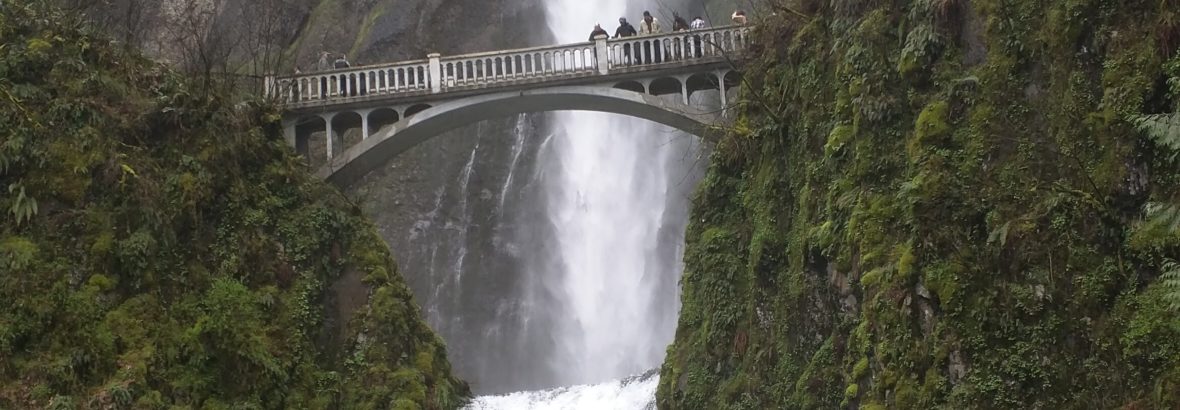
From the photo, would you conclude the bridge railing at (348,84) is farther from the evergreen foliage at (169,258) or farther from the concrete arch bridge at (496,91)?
the evergreen foliage at (169,258)

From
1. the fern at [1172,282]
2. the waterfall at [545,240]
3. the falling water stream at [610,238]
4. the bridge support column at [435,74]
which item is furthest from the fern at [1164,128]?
the waterfall at [545,240]

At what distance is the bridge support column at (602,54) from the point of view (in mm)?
20922

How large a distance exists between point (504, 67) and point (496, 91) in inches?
21.3

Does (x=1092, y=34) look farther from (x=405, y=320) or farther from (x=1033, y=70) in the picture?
(x=405, y=320)

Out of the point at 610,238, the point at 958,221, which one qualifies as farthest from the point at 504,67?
the point at 610,238

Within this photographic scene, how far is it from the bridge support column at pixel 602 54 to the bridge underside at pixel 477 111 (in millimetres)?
247

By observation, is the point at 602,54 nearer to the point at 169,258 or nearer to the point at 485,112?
the point at 485,112

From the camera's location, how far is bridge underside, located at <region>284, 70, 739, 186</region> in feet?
67.5

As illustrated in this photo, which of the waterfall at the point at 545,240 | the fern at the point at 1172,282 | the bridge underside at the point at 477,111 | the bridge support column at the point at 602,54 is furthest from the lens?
the waterfall at the point at 545,240

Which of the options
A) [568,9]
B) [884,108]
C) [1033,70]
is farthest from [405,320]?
[568,9]

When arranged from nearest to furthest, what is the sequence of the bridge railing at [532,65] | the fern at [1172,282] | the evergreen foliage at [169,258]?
the fern at [1172,282], the evergreen foliage at [169,258], the bridge railing at [532,65]

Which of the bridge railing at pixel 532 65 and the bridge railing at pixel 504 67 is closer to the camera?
the bridge railing at pixel 504 67

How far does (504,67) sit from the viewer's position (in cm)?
2142

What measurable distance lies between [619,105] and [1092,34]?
11.1 meters
